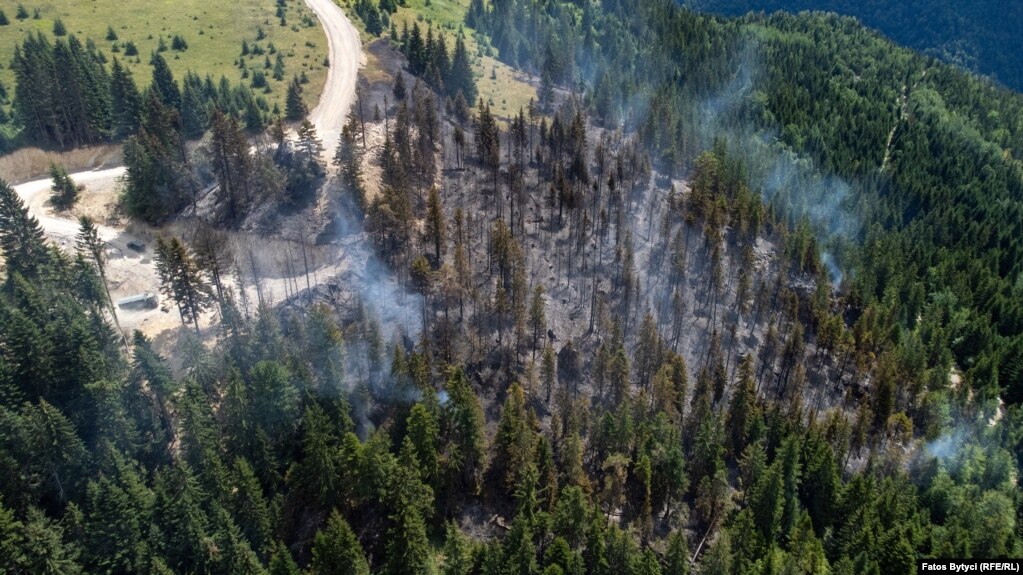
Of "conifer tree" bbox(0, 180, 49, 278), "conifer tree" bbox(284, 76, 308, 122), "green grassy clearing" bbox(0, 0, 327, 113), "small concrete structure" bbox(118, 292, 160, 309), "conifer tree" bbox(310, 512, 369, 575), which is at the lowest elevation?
"conifer tree" bbox(310, 512, 369, 575)

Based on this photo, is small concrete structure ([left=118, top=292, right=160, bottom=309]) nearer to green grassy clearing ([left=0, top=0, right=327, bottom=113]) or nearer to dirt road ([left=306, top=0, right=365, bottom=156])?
dirt road ([left=306, top=0, right=365, bottom=156])

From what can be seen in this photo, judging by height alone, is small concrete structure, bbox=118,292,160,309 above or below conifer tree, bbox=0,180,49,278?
below

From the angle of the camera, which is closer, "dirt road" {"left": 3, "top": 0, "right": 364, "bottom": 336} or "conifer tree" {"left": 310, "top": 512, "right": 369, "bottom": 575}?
"conifer tree" {"left": 310, "top": 512, "right": 369, "bottom": 575}

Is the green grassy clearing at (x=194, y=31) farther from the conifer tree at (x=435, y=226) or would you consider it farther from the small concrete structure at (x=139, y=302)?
the small concrete structure at (x=139, y=302)

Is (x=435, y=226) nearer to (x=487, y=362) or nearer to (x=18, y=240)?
(x=487, y=362)

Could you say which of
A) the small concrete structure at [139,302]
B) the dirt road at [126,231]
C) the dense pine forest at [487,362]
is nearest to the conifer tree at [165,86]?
the dense pine forest at [487,362]

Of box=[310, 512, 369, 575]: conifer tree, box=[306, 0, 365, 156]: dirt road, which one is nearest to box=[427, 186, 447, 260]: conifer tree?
box=[306, 0, 365, 156]: dirt road

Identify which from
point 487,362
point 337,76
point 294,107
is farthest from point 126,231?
point 487,362

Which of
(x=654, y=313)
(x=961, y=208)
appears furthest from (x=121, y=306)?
(x=961, y=208)
